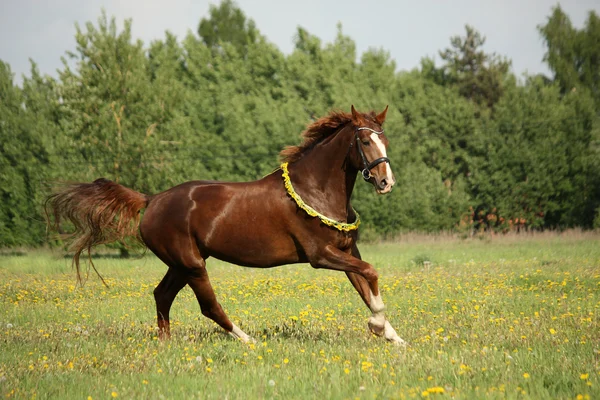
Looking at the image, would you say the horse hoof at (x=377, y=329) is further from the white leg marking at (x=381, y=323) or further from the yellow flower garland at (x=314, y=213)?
the yellow flower garland at (x=314, y=213)

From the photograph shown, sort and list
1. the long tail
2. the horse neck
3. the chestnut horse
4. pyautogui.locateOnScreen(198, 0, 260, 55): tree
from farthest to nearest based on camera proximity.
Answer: pyautogui.locateOnScreen(198, 0, 260, 55): tree, the long tail, the horse neck, the chestnut horse

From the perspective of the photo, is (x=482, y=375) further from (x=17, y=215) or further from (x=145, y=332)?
(x=17, y=215)

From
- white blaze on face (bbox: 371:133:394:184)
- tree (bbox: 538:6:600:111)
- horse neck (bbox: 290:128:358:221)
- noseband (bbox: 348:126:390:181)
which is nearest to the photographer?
white blaze on face (bbox: 371:133:394:184)

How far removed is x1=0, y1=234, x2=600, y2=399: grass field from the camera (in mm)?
5867

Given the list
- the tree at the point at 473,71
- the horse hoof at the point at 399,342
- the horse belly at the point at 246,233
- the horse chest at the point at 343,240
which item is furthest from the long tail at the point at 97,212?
the tree at the point at 473,71

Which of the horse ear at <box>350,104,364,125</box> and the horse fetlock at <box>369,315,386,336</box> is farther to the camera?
the horse ear at <box>350,104,364,125</box>

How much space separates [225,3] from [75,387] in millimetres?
56123

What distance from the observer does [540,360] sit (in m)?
6.54

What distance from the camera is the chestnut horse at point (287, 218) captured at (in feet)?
26.2

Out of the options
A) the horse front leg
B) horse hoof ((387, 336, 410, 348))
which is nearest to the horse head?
the horse front leg

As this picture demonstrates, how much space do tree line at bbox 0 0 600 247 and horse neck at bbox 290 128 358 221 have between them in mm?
21577

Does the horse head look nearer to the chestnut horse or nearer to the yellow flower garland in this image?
the chestnut horse

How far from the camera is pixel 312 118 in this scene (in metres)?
39.5

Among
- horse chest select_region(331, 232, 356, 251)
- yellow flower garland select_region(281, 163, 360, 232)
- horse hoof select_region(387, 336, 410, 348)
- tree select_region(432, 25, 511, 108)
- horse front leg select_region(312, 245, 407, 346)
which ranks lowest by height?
horse hoof select_region(387, 336, 410, 348)
